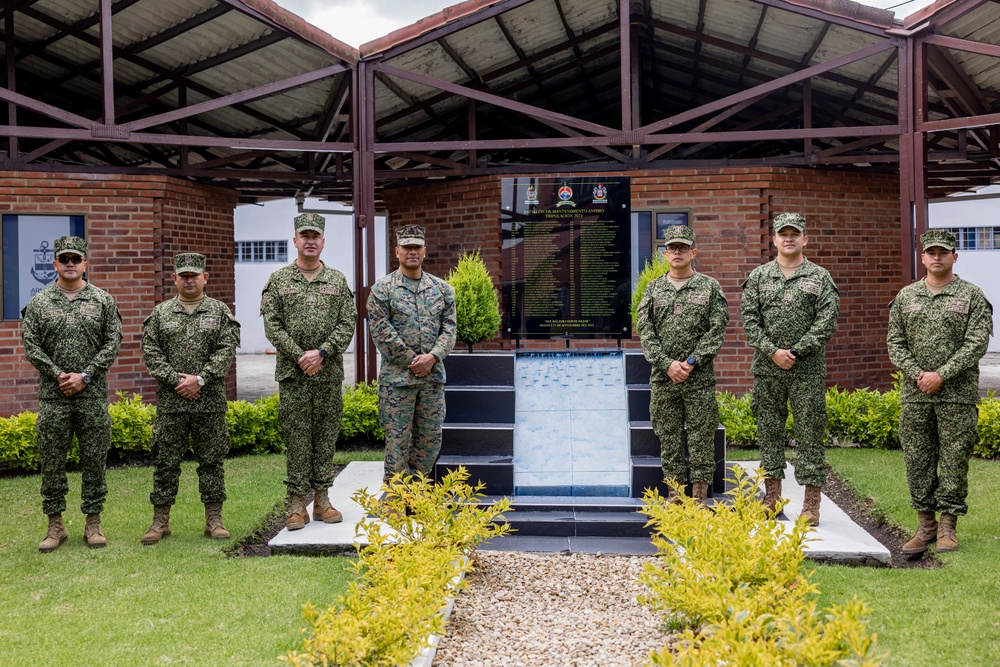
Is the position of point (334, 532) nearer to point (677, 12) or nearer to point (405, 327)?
point (405, 327)

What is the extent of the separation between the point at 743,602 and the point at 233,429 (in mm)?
6457

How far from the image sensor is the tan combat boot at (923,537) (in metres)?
5.72

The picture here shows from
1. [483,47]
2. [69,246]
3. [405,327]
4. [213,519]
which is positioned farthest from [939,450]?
[483,47]

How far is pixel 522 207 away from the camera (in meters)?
9.11

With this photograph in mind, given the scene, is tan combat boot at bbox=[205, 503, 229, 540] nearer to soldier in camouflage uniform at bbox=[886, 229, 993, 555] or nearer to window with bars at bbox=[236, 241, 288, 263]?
soldier in camouflage uniform at bbox=[886, 229, 993, 555]

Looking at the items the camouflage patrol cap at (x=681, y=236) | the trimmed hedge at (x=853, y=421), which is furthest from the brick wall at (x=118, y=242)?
the camouflage patrol cap at (x=681, y=236)

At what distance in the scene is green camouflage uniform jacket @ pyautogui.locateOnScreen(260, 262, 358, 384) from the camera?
615 cm

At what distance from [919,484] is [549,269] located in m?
4.30

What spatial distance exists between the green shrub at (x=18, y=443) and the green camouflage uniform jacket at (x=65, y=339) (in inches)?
103

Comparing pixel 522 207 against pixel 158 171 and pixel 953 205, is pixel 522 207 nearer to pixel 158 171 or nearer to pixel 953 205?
pixel 158 171

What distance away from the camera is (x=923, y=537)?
5.74 metres

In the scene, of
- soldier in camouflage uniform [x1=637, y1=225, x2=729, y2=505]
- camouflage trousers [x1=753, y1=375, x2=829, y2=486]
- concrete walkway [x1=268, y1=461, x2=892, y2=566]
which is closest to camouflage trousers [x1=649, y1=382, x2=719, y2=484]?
soldier in camouflage uniform [x1=637, y1=225, x2=729, y2=505]

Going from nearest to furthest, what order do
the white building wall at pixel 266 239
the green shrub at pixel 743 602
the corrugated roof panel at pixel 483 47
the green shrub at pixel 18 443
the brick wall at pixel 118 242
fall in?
the green shrub at pixel 743 602
the green shrub at pixel 18 443
the corrugated roof panel at pixel 483 47
the brick wall at pixel 118 242
the white building wall at pixel 266 239

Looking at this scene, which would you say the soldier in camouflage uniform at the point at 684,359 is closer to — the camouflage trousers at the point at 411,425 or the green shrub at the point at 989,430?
the camouflage trousers at the point at 411,425
